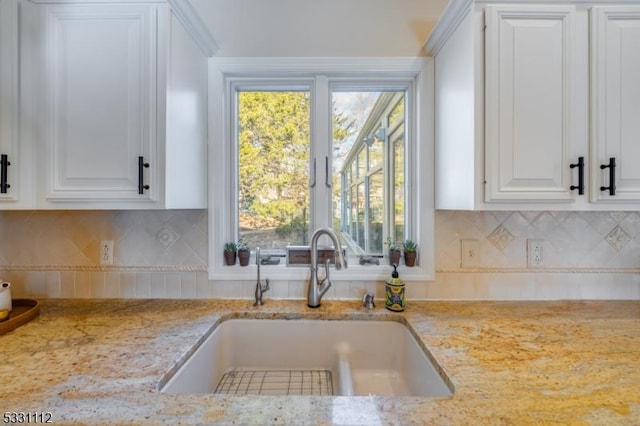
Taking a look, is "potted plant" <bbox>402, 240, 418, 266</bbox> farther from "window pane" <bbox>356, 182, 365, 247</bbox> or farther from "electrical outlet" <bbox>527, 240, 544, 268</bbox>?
"electrical outlet" <bbox>527, 240, 544, 268</bbox>

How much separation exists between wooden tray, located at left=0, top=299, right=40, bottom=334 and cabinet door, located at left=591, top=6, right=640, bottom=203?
7.52ft

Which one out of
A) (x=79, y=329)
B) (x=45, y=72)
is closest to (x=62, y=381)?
(x=79, y=329)

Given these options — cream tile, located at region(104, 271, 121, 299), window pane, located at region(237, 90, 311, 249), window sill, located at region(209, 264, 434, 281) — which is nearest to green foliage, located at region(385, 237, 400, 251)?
window sill, located at region(209, 264, 434, 281)

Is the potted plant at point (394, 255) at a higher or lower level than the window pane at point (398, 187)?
lower

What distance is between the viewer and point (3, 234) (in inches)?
58.0

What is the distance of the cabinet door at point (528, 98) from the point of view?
1087 millimetres

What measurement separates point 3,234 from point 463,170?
87.6 inches

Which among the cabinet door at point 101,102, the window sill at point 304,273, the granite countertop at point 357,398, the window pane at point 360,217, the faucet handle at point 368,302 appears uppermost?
the cabinet door at point 101,102

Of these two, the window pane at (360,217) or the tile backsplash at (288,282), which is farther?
the window pane at (360,217)

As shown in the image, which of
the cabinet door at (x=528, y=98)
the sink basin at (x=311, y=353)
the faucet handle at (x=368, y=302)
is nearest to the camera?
the cabinet door at (x=528, y=98)

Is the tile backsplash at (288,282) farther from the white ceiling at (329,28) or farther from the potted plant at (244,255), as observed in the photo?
the white ceiling at (329,28)

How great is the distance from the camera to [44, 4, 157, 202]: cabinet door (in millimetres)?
1118

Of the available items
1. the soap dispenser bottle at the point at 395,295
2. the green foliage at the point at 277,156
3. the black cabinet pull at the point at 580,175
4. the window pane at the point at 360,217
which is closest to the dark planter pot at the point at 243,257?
the green foliage at the point at 277,156

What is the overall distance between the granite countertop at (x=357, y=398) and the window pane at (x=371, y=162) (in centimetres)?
43
